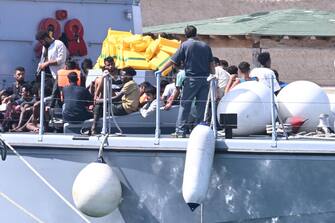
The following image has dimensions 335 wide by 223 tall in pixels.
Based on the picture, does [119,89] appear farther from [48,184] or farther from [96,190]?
[96,190]

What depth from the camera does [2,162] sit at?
1197 cm

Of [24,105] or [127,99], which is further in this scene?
[24,105]

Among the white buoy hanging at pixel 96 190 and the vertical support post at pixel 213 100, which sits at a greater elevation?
the vertical support post at pixel 213 100

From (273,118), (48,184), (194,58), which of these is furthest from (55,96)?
(273,118)

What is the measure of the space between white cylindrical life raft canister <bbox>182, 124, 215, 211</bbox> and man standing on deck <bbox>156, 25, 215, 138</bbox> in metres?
0.66

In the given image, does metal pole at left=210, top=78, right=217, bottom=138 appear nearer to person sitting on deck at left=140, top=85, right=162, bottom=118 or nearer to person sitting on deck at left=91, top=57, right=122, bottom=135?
person sitting on deck at left=140, top=85, right=162, bottom=118

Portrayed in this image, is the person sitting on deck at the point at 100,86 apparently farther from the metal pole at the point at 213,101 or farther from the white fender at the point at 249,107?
the white fender at the point at 249,107

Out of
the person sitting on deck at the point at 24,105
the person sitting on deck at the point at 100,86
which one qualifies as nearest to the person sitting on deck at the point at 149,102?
the person sitting on deck at the point at 100,86

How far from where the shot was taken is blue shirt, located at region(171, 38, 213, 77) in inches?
474

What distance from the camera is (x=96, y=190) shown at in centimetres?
1141

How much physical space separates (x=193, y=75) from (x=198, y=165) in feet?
3.96

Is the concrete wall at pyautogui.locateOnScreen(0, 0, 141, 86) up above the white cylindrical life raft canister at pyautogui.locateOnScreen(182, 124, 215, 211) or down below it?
above

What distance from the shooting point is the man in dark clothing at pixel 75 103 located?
1231 cm

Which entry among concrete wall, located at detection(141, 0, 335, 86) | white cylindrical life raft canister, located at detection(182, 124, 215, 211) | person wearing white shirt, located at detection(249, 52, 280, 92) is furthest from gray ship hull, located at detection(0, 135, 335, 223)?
concrete wall, located at detection(141, 0, 335, 86)
